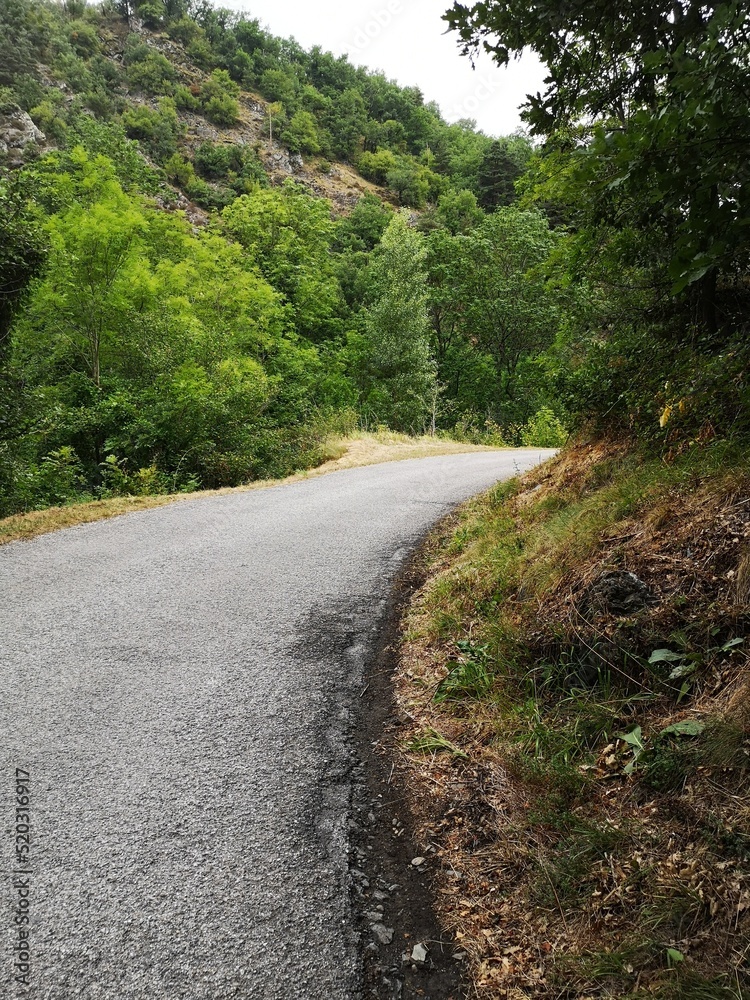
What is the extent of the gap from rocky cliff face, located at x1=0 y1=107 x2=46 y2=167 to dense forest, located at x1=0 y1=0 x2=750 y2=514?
0.17 meters

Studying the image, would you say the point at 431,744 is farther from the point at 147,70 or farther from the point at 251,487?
the point at 147,70

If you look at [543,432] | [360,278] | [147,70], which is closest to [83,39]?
[147,70]

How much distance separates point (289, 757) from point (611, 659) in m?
1.79

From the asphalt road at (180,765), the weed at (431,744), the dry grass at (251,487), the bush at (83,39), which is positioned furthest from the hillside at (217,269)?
the weed at (431,744)

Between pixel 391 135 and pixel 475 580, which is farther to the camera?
pixel 391 135

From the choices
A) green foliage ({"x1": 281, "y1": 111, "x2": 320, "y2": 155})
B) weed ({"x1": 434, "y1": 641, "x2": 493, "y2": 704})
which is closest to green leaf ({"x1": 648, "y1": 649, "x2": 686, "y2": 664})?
weed ({"x1": 434, "y1": 641, "x2": 493, "y2": 704})

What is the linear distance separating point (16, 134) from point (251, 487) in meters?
41.3

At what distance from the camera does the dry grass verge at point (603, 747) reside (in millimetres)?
1769

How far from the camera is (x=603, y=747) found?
8.31ft

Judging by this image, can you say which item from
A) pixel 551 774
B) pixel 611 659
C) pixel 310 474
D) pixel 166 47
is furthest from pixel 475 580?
pixel 166 47

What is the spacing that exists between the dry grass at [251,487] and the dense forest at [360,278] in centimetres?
101

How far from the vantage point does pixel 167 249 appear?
20234 millimetres

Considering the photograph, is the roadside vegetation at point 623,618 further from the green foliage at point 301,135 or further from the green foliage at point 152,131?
the green foliage at point 301,135

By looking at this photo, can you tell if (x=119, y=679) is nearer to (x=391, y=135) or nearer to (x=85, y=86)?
(x=85, y=86)
